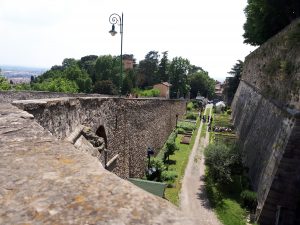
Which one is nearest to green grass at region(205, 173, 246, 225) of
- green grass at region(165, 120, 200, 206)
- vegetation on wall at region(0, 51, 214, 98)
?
green grass at region(165, 120, 200, 206)

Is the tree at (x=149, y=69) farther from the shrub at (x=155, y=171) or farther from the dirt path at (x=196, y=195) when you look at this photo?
the shrub at (x=155, y=171)

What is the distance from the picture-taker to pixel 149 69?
97812mm

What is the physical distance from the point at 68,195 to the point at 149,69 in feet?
317

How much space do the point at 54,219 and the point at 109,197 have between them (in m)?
0.34

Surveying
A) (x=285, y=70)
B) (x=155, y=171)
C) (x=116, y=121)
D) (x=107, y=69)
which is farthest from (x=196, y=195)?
(x=107, y=69)

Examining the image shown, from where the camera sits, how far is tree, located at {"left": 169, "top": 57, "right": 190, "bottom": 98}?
85.6 metres

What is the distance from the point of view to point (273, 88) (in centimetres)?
2223

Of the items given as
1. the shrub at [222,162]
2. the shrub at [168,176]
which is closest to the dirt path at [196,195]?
the shrub at [168,176]

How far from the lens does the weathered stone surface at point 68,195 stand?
182cm

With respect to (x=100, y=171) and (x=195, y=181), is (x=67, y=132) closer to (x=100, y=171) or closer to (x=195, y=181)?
(x=100, y=171)

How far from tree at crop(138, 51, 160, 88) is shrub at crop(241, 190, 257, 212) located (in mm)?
78065

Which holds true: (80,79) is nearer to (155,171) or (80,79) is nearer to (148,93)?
(148,93)

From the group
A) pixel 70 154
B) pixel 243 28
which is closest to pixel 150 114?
pixel 70 154

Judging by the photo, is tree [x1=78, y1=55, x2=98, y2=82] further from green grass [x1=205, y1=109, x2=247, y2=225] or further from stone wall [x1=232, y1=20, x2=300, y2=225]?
green grass [x1=205, y1=109, x2=247, y2=225]
